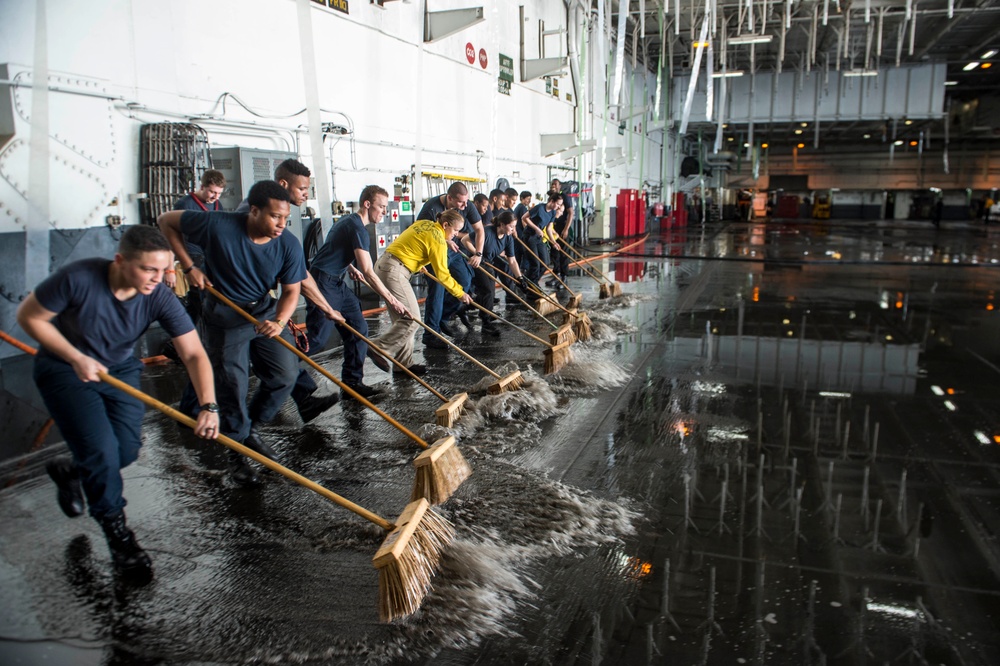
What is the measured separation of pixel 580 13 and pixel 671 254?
324 inches

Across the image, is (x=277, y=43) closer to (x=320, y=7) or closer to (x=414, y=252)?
(x=320, y=7)

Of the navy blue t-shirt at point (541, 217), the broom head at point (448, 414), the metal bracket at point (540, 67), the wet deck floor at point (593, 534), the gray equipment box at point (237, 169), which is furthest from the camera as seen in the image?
the metal bracket at point (540, 67)

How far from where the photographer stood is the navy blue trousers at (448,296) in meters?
7.39

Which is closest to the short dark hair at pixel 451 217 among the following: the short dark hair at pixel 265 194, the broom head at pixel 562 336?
the broom head at pixel 562 336

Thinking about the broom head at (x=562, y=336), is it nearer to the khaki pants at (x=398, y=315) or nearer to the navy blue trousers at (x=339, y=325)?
the khaki pants at (x=398, y=315)

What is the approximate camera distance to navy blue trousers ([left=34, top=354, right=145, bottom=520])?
2.93 metres

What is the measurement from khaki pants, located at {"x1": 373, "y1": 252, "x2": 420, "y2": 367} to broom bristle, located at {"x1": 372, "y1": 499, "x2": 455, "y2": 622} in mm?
3389

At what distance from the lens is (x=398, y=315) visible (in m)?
6.35

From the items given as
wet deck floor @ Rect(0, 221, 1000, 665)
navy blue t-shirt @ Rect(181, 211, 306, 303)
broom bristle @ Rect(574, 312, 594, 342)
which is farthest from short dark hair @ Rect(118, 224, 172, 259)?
broom bristle @ Rect(574, 312, 594, 342)

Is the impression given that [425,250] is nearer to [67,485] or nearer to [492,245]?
[492,245]

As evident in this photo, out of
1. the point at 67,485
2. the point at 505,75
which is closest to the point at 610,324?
the point at 67,485

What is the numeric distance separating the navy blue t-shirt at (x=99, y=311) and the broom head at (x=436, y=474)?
1.35 m

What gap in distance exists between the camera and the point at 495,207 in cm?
1051

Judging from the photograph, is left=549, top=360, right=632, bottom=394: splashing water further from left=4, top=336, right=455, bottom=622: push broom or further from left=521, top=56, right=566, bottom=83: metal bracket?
left=521, top=56, right=566, bottom=83: metal bracket
